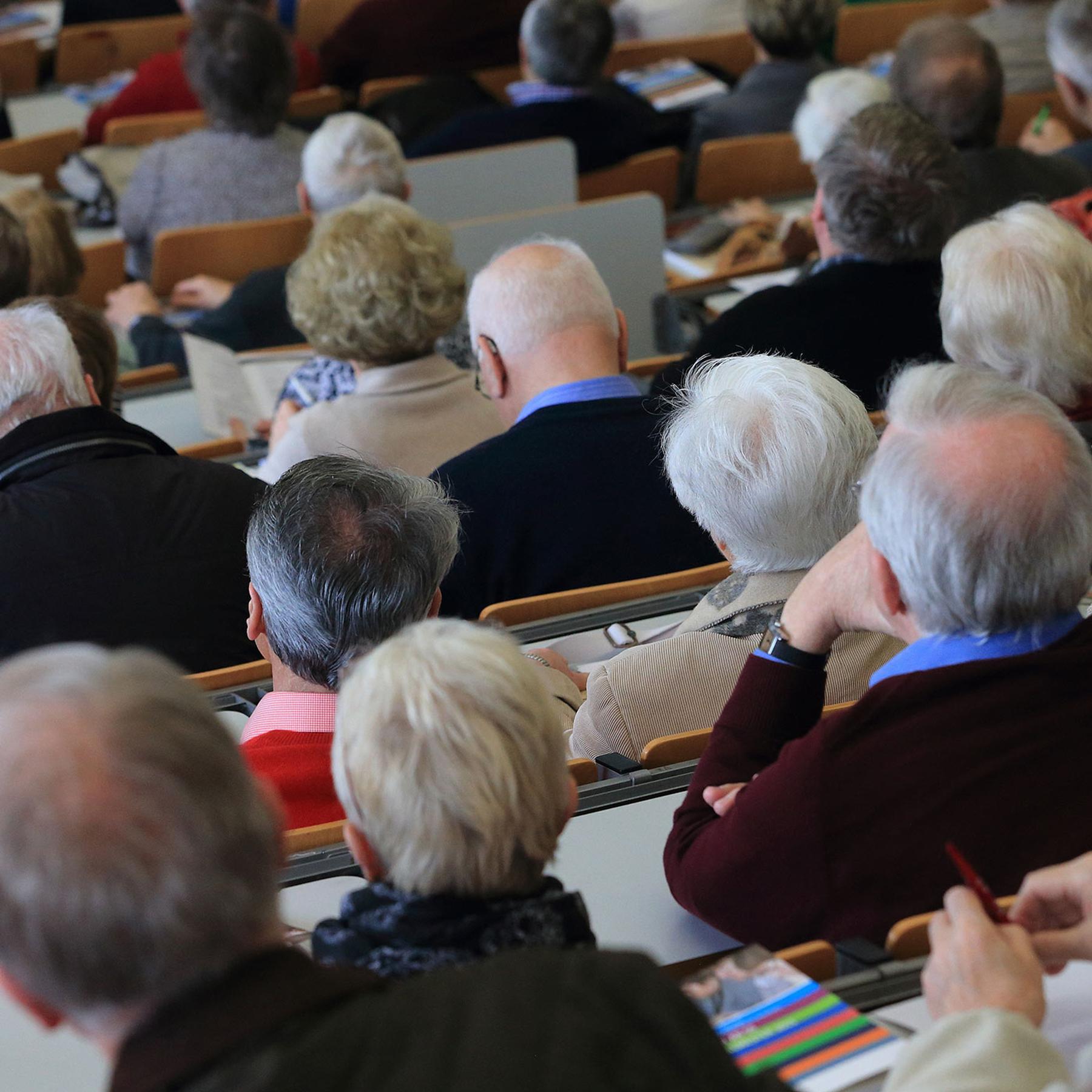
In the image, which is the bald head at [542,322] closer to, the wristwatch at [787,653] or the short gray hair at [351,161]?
the wristwatch at [787,653]

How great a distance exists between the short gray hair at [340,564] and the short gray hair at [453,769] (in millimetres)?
505

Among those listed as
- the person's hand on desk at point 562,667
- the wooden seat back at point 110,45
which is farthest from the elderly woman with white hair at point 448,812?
the wooden seat back at point 110,45

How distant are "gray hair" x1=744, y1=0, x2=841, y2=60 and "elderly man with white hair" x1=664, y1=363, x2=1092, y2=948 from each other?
4.27 metres

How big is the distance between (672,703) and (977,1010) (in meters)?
0.81

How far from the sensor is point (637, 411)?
2.66 m

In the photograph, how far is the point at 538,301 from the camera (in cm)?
280

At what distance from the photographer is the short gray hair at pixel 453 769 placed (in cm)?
123

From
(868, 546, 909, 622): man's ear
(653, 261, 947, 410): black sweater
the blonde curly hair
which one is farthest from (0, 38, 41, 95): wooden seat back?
(868, 546, 909, 622): man's ear

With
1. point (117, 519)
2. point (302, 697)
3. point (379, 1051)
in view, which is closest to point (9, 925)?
point (379, 1051)

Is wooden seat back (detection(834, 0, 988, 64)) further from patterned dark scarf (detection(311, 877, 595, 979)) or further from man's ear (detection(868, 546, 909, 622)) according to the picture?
patterned dark scarf (detection(311, 877, 595, 979))

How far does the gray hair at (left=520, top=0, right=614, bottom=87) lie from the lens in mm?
5082

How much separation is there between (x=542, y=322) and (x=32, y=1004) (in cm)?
194

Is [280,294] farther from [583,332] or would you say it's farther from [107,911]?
[107,911]

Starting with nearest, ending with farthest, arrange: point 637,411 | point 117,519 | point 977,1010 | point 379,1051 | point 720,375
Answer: point 379,1051
point 977,1010
point 720,375
point 117,519
point 637,411
